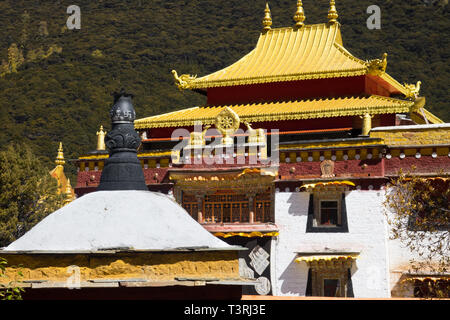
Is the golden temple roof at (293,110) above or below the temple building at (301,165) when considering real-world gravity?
above

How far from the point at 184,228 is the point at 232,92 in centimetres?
1844

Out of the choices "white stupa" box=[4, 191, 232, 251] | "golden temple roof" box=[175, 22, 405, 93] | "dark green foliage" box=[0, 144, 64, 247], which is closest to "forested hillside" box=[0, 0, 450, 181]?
"dark green foliage" box=[0, 144, 64, 247]

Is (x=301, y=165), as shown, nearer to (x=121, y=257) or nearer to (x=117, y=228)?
(x=117, y=228)

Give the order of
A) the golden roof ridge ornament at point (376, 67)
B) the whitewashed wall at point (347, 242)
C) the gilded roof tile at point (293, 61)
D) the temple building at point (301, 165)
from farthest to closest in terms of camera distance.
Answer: the gilded roof tile at point (293, 61) < the golden roof ridge ornament at point (376, 67) < the temple building at point (301, 165) < the whitewashed wall at point (347, 242)

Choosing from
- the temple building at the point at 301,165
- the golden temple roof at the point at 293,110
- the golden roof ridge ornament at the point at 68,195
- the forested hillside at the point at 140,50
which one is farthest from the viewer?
the forested hillside at the point at 140,50

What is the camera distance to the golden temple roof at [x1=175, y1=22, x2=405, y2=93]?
1091 inches

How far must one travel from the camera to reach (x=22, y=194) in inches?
1550

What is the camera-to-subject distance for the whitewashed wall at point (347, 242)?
2358 cm

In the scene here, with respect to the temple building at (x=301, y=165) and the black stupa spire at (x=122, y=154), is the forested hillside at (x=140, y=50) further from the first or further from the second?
the black stupa spire at (x=122, y=154)

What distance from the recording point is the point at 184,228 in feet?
37.7

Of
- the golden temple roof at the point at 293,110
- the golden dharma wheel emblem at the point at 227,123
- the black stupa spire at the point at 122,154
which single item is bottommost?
the black stupa spire at the point at 122,154

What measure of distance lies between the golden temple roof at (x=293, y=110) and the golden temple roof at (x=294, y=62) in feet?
2.77

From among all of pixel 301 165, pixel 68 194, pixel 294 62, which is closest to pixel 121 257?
pixel 301 165

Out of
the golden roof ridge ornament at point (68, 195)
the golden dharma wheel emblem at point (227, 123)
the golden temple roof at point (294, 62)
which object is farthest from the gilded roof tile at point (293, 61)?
the golden roof ridge ornament at point (68, 195)
